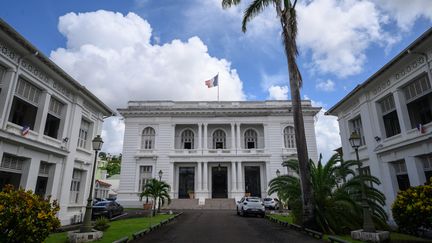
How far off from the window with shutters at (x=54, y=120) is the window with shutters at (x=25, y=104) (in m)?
1.12

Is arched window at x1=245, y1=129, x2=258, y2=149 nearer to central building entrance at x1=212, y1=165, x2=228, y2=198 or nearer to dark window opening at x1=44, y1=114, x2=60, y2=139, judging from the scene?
central building entrance at x1=212, y1=165, x2=228, y2=198

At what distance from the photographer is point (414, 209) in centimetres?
956

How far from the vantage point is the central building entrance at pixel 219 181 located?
34.4 meters

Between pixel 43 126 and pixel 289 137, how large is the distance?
27618mm

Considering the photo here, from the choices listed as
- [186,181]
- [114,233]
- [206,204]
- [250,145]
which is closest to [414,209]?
[114,233]

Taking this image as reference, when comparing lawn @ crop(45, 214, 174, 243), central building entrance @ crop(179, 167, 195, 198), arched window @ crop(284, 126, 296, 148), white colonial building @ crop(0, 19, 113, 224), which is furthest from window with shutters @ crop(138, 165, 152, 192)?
lawn @ crop(45, 214, 174, 243)

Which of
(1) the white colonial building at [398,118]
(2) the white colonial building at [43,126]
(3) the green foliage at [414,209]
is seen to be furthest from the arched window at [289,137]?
(3) the green foliage at [414,209]

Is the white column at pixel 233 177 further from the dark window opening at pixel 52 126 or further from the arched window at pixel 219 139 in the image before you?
the dark window opening at pixel 52 126

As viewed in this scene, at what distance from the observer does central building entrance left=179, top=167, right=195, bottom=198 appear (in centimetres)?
3397

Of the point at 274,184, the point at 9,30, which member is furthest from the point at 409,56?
the point at 9,30

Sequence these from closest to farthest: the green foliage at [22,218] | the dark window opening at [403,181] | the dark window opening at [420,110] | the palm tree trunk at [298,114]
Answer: the green foliage at [22,218], the palm tree trunk at [298,114], the dark window opening at [420,110], the dark window opening at [403,181]

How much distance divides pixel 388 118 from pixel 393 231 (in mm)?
7172

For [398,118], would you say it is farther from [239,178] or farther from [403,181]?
[239,178]

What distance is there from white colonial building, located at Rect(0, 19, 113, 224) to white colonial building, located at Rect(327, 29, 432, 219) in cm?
1765
